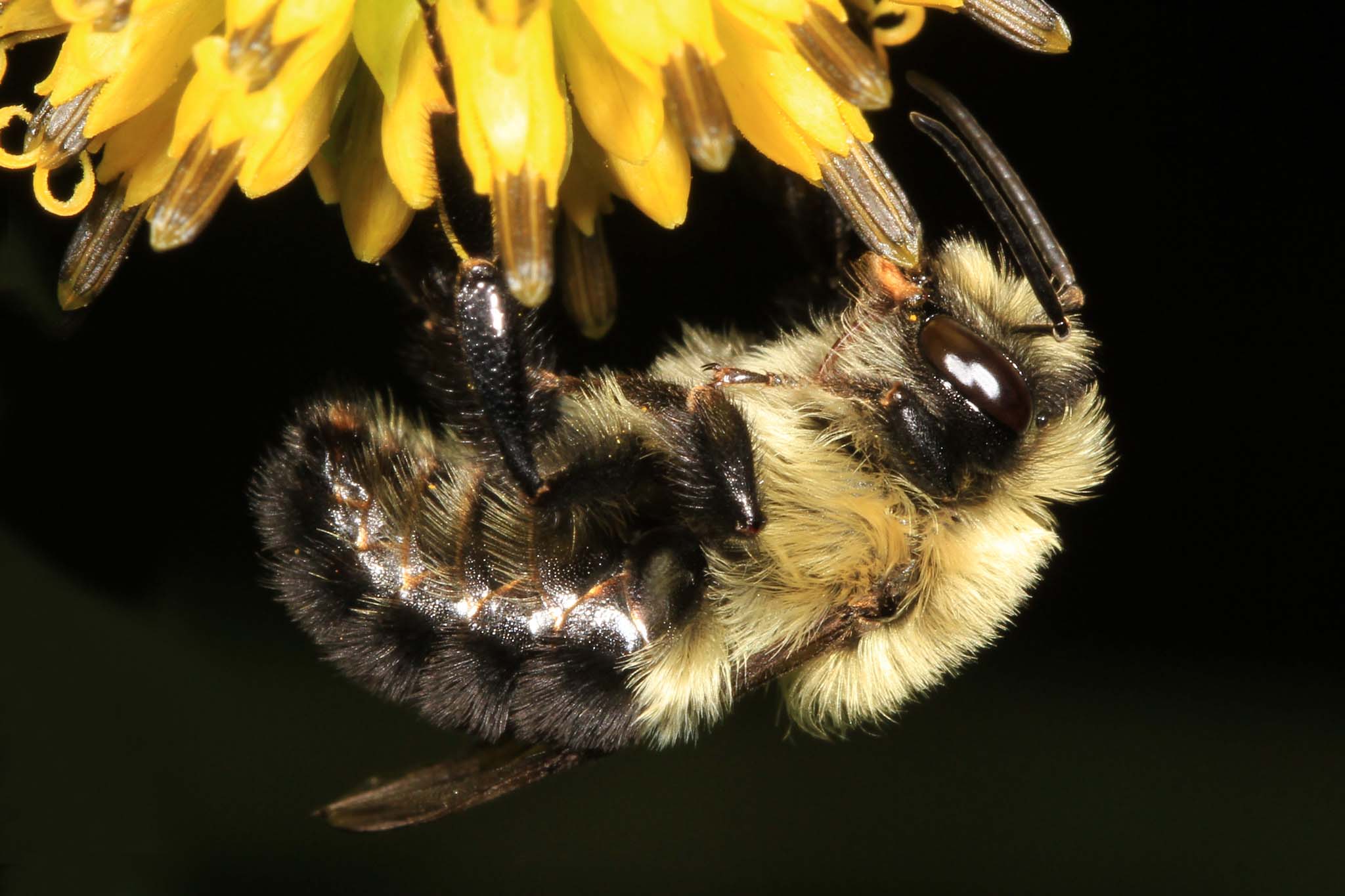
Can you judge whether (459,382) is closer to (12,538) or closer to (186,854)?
(12,538)

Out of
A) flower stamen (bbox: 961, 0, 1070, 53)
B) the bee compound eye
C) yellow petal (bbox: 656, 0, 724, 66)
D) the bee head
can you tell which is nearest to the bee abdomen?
the bee head

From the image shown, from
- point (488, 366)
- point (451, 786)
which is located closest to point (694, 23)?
point (488, 366)

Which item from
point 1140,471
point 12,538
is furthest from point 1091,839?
point 12,538

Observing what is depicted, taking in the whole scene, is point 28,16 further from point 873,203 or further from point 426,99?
point 873,203

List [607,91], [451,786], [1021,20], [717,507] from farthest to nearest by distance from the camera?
[451,786]
[1021,20]
[717,507]
[607,91]

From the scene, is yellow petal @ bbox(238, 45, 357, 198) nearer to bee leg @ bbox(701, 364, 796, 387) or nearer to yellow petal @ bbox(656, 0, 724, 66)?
yellow petal @ bbox(656, 0, 724, 66)

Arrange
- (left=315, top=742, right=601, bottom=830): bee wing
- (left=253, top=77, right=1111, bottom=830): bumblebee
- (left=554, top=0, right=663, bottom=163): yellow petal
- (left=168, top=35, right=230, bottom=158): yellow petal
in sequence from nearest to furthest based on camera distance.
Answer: (left=168, top=35, right=230, bottom=158): yellow petal → (left=554, top=0, right=663, bottom=163): yellow petal → (left=253, top=77, right=1111, bottom=830): bumblebee → (left=315, top=742, right=601, bottom=830): bee wing
